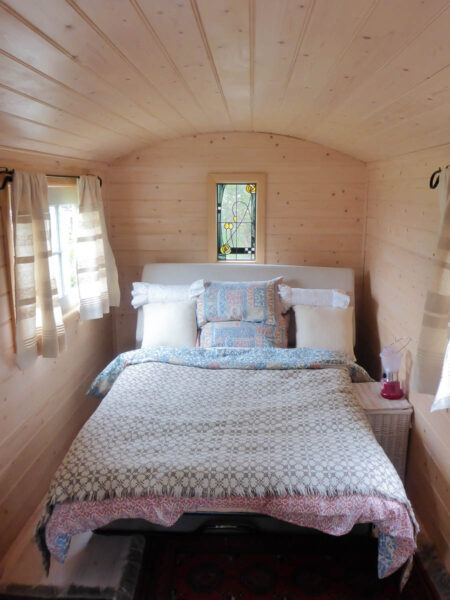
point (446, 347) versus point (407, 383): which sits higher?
point (446, 347)

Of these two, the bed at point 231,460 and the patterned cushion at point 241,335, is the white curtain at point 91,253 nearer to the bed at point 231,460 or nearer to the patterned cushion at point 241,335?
the bed at point 231,460

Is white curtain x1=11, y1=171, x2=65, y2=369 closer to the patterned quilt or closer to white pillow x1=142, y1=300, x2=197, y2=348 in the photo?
the patterned quilt

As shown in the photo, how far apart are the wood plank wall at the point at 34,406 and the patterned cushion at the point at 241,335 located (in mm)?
884

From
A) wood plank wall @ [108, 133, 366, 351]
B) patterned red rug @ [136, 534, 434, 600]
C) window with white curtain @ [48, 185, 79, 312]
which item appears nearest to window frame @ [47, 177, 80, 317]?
window with white curtain @ [48, 185, 79, 312]

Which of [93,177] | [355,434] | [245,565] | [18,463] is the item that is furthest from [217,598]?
[93,177]

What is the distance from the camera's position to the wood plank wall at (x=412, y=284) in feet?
7.57

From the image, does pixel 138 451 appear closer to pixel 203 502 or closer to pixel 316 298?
pixel 203 502

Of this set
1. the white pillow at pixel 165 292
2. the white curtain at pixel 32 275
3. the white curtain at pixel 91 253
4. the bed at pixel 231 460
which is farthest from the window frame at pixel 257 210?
the white curtain at pixel 32 275

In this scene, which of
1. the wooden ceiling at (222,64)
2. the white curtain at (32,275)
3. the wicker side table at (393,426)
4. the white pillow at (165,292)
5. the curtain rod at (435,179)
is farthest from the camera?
the white pillow at (165,292)

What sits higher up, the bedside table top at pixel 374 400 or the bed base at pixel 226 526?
the bedside table top at pixel 374 400

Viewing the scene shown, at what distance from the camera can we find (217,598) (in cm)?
207

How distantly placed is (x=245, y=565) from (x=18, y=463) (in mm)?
1185

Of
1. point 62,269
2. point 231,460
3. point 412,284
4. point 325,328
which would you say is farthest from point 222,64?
point 325,328

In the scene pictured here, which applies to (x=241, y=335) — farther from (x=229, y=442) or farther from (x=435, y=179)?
(x=435, y=179)
